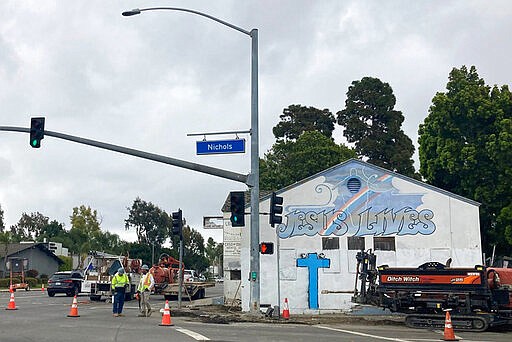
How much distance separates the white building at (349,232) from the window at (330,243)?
1.7 inches

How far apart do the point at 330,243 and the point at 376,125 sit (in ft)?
138

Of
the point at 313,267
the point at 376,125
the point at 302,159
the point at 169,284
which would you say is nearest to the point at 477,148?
the point at 313,267

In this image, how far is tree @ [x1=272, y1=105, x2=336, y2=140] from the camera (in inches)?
2842

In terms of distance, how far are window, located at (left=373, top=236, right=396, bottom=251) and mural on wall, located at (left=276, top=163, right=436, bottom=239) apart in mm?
230

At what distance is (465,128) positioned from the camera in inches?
1410

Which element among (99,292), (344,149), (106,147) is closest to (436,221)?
(106,147)

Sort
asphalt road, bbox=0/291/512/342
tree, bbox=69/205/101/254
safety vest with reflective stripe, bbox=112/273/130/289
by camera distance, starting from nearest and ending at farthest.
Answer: asphalt road, bbox=0/291/512/342 < safety vest with reflective stripe, bbox=112/273/130/289 < tree, bbox=69/205/101/254

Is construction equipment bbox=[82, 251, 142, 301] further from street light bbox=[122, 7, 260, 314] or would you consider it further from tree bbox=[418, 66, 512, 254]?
tree bbox=[418, 66, 512, 254]

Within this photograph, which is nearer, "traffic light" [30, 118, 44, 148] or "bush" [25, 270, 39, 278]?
"traffic light" [30, 118, 44, 148]

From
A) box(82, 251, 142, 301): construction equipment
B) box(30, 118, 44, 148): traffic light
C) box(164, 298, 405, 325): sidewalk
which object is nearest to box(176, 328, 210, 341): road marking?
box(164, 298, 405, 325): sidewalk

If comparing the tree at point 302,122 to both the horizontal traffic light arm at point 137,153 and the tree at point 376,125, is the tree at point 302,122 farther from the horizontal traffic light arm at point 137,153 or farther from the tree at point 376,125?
the horizontal traffic light arm at point 137,153

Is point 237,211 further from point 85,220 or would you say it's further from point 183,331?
point 85,220

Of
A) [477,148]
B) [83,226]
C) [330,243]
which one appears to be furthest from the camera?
[83,226]

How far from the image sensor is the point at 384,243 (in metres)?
27.4
